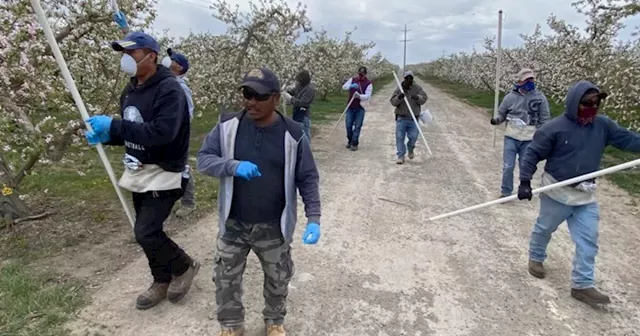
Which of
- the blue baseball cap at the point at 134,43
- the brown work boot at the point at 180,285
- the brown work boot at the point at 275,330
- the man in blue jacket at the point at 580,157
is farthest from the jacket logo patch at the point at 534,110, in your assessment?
the blue baseball cap at the point at 134,43

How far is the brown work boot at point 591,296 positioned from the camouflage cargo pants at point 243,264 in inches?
96.2

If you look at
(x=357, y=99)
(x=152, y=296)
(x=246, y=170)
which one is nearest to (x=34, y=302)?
(x=152, y=296)

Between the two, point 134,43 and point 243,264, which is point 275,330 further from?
point 134,43

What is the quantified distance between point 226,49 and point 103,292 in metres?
8.42

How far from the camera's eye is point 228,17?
11172mm

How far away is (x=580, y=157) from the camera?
13.1 feet

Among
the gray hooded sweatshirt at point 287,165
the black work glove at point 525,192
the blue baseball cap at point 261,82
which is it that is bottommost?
the black work glove at point 525,192

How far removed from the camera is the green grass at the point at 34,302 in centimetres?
333

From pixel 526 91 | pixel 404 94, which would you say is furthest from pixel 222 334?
pixel 404 94

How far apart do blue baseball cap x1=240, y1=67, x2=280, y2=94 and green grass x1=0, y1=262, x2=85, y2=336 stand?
2175 millimetres

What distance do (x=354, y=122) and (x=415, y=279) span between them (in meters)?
6.68

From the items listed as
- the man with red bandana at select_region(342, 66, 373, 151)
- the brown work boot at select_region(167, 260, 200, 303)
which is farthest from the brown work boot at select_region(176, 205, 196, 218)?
the man with red bandana at select_region(342, 66, 373, 151)

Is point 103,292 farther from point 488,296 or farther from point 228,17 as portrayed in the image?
point 228,17

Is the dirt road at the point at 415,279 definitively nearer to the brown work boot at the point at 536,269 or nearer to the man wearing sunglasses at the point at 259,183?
the brown work boot at the point at 536,269
